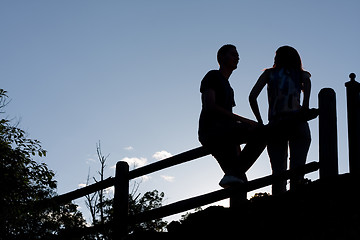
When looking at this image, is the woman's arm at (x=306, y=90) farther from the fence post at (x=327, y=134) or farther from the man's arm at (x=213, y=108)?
the man's arm at (x=213, y=108)

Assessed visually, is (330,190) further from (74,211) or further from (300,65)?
(74,211)

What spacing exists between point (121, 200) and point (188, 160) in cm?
166

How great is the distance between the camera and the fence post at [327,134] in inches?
227

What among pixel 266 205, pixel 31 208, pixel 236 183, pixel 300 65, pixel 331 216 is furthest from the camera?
pixel 31 208

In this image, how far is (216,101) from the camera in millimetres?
6602

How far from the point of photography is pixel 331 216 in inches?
193

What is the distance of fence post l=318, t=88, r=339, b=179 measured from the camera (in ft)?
18.9

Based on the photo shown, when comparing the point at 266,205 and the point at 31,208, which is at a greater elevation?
the point at 31,208

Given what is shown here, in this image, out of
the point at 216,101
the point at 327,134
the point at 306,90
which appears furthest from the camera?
the point at 216,101

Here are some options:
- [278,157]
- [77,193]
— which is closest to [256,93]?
[278,157]

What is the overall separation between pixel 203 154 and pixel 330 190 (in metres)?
2.20

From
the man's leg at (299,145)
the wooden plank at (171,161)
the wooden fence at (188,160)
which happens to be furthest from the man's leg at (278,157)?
the wooden plank at (171,161)

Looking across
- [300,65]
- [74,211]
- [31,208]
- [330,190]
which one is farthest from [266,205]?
[74,211]

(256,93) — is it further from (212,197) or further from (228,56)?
(212,197)
